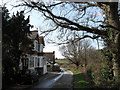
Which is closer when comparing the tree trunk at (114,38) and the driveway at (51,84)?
the tree trunk at (114,38)

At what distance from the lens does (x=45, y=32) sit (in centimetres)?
1169

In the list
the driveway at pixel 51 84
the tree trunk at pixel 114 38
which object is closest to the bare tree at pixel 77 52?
the driveway at pixel 51 84

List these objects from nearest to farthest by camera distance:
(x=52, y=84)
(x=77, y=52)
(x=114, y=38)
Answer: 1. (x=114, y=38)
2. (x=52, y=84)
3. (x=77, y=52)

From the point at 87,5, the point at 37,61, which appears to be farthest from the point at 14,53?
the point at 37,61

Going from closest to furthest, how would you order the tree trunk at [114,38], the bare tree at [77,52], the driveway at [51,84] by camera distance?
the tree trunk at [114,38] → the driveway at [51,84] → the bare tree at [77,52]

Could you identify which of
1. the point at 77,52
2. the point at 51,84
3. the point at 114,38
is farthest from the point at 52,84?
the point at 77,52

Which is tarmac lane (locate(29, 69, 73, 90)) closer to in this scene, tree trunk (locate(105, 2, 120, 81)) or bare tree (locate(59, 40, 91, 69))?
tree trunk (locate(105, 2, 120, 81))

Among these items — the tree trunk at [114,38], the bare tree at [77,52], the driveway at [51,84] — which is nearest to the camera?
the tree trunk at [114,38]

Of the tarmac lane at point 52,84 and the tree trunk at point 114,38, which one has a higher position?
the tree trunk at point 114,38

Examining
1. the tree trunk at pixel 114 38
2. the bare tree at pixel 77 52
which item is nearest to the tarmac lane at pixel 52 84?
the tree trunk at pixel 114 38

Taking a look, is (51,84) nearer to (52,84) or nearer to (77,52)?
(52,84)

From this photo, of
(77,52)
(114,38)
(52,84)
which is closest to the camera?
(114,38)

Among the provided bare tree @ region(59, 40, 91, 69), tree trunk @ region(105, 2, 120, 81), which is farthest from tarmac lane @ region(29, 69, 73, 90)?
bare tree @ region(59, 40, 91, 69)

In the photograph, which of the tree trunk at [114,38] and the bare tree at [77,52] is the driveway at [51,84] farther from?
the bare tree at [77,52]
